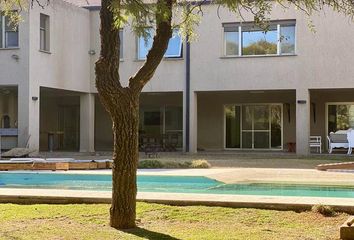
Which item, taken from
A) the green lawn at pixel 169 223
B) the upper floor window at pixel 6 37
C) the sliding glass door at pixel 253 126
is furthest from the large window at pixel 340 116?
the green lawn at pixel 169 223

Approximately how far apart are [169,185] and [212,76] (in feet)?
37.9

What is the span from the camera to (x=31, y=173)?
627 inches

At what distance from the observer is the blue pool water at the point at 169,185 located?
1143cm

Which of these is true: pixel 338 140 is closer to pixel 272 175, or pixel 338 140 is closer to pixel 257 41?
pixel 257 41

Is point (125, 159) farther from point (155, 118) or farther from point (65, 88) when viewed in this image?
point (155, 118)

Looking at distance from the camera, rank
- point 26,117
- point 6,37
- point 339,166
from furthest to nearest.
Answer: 1. point 6,37
2. point 26,117
3. point 339,166

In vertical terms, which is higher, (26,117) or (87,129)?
(26,117)

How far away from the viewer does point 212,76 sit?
2439 centimetres

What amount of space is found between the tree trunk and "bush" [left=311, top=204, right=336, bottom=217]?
2.47 metres

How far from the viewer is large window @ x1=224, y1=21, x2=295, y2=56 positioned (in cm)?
2350

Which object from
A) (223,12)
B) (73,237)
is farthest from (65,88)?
(73,237)

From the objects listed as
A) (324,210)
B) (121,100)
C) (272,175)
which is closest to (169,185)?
(272,175)

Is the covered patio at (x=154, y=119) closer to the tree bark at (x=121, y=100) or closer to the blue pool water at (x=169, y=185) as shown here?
the blue pool water at (x=169, y=185)

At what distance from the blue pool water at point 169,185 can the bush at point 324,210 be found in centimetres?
282
